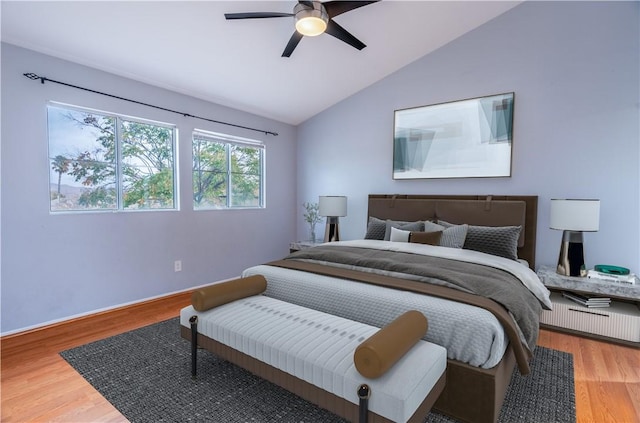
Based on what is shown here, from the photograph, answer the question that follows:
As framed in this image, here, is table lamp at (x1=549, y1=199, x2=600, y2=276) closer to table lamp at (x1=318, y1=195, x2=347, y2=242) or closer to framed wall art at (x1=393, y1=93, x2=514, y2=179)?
framed wall art at (x1=393, y1=93, x2=514, y2=179)

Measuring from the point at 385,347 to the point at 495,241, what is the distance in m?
2.17

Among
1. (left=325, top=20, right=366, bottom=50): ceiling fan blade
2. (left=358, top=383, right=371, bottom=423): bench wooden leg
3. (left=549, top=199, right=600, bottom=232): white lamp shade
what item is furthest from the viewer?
(left=549, top=199, right=600, bottom=232): white lamp shade

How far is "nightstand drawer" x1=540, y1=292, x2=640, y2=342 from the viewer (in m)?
2.56

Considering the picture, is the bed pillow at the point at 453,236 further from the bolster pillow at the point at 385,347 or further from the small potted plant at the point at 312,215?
the small potted plant at the point at 312,215

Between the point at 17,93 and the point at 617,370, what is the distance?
5.05 metres

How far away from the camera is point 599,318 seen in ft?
8.73

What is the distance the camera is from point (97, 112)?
10.2 feet

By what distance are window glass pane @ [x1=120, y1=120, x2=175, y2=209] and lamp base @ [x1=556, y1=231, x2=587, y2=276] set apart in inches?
163

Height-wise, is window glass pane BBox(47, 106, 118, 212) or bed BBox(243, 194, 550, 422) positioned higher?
window glass pane BBox(47, 106, 118, 212)

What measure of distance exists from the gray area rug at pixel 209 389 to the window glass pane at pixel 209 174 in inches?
78.8

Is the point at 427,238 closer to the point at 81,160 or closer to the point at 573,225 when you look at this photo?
the point at 573,225

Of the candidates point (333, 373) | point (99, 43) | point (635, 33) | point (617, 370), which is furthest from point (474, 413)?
point (99, 43)

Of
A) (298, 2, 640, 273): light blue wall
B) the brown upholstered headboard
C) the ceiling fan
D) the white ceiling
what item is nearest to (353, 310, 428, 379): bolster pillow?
the ceiling fan

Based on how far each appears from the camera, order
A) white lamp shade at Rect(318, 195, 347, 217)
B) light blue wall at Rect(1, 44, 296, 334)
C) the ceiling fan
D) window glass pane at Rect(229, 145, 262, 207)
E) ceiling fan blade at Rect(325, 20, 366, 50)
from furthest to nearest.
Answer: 1. window glass pane at Rect(229, 145, 262, 207)
2. white lamp shade at Rect(318, 195, 347, 217)
3. light blue wall at Rect(1, 44, 296, 334)
4. ceiling fan blade at Rect(325, 20, 366, 50)
5. the ceiling fan
